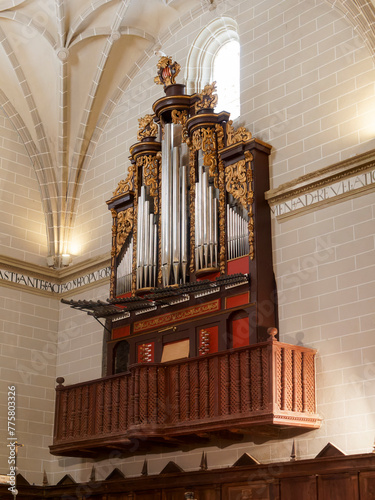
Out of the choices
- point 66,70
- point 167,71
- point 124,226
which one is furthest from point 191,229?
point 66,70

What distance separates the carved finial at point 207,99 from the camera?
1459 centimetres

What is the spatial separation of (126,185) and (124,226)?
0.81 meters

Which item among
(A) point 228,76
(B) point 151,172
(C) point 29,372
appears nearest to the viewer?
(B) point 151,172

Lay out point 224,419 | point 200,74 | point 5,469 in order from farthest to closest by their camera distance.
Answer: point 200,74
point 5,469
point 224,419

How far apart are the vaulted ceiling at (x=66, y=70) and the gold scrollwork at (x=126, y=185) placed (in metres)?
Answer: 2.30

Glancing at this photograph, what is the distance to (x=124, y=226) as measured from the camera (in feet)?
51.4

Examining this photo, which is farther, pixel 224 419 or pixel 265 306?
pixel 265 306

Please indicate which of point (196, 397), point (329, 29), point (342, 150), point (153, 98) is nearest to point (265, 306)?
point (196, 397)

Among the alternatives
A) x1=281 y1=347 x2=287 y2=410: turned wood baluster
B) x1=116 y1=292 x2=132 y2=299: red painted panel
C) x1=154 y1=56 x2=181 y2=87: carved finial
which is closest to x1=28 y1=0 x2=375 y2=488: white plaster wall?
x1=281 y1=347 x2=287 y2=410: turned wood baluster

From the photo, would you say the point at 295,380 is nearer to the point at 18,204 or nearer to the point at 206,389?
the point at 206,389

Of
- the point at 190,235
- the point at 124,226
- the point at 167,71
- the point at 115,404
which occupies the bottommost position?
the point at 115,404

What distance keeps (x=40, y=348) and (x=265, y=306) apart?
19.2ft

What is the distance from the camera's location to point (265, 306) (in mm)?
12891

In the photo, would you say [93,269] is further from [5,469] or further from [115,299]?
[5,469]
